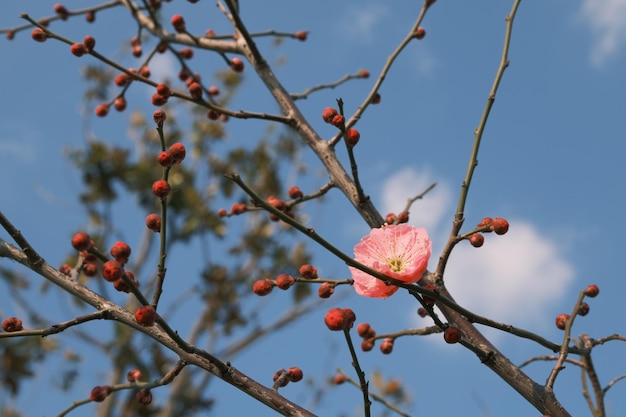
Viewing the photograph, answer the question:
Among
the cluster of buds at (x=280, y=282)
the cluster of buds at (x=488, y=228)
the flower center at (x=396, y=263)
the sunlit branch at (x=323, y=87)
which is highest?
the sunlit branch at (x=323, y=87)

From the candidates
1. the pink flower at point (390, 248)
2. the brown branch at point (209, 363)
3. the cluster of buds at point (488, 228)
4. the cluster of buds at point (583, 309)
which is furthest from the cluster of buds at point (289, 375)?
the cluster of buds at point (583, 309)

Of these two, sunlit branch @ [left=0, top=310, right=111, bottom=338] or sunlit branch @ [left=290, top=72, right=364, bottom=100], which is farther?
sunlit branch @ [left=290, top=72, right=364, bottom=100]

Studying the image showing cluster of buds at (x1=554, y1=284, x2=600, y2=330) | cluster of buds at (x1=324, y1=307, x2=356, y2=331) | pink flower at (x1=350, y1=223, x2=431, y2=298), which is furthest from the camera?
cluster of buds at (x1=554, y1=284, x2=600, y2=330)

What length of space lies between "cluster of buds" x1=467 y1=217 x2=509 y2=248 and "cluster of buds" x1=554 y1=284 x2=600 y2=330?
1.32 ft

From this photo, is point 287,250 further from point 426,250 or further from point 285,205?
point 426,250

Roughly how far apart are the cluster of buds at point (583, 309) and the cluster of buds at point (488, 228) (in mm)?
403

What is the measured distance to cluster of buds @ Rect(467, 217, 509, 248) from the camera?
153 centimetres

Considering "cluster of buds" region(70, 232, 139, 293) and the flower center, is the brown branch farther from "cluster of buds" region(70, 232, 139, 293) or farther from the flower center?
the flower center

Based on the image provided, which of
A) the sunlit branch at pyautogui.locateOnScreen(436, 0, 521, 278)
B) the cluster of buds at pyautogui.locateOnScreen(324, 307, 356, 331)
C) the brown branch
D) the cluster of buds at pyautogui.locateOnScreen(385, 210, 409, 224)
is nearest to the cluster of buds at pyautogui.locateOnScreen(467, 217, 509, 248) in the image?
the sunlit branch at pyautogui.locateOnScreen(436, 0, 521, 278)

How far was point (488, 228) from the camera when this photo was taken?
1558mm

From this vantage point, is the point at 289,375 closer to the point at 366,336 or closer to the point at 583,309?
the point at 366,336

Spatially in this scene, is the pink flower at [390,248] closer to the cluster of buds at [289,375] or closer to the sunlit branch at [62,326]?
the cluster of buds at [289,375]

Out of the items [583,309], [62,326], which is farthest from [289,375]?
[583,309]

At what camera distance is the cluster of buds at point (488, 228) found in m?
1.53
